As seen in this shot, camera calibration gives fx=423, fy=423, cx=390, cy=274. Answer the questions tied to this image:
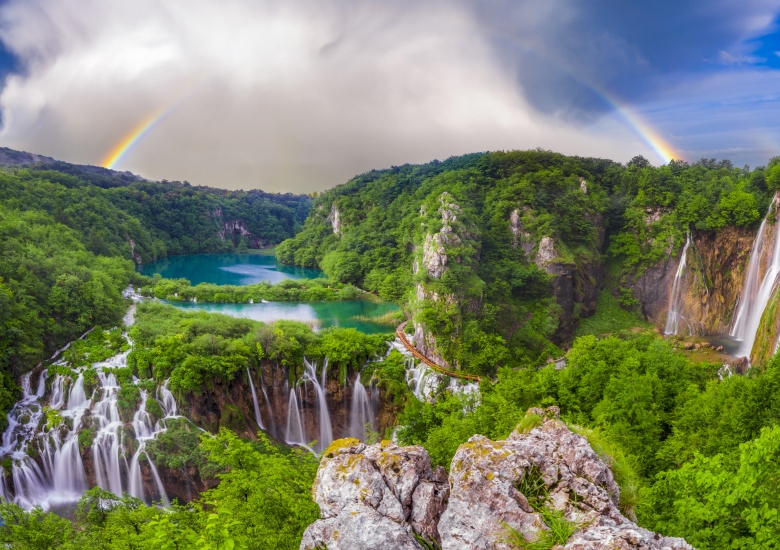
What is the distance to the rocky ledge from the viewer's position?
4.14 metres

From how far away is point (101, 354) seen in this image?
24188mm

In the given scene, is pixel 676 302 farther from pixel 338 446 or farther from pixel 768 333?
pixel 338 446

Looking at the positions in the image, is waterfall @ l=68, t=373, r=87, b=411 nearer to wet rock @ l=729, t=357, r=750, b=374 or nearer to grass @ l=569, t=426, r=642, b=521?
grass @ l=569, t=426, r=642, b=521

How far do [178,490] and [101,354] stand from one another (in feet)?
31.2

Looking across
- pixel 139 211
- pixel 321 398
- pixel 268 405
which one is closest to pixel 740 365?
pixel 321 398

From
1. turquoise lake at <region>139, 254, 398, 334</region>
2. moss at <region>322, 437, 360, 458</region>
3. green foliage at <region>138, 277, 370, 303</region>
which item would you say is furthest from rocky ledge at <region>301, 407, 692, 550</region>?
green foliage at <region>138, 277, 370, 303</region>

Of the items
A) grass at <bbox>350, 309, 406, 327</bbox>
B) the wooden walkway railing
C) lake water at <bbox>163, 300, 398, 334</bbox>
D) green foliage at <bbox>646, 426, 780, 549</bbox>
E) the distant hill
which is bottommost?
the wooden walkway railing

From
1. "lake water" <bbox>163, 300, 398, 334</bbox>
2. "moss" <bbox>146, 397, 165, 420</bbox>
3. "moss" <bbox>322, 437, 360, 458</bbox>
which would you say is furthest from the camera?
"lake water" <bbox>163, 300, 398, 334</bbox>

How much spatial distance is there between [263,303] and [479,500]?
1776 inches

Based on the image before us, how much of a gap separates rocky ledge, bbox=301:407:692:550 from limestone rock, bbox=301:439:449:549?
0.04ft

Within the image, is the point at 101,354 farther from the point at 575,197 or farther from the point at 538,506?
the point at 575,197

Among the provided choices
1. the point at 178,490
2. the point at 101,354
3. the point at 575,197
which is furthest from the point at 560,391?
the point at 575,197

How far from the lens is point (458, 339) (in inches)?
1192

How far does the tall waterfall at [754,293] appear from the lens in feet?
91.2
